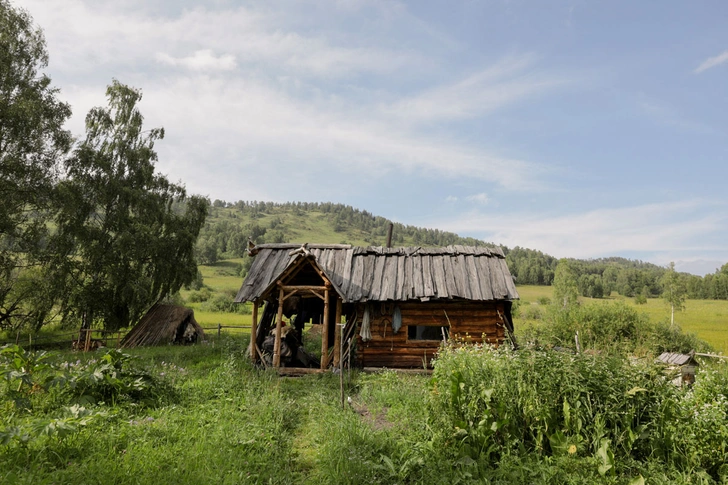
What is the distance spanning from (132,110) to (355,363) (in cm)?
2088

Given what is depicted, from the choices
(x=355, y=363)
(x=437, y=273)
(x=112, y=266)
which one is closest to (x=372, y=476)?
(x=355, y=363)

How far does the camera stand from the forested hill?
94312 mm

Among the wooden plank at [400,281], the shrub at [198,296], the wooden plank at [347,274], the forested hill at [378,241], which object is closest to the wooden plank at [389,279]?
the wooden plank at [400,281]

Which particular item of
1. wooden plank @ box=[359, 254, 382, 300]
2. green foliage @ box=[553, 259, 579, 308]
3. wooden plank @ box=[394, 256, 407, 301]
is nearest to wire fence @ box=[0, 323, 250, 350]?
wooden plank @ box=[359, 254, 382, 300]

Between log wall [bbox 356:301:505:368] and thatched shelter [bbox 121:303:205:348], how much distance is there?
11.5m

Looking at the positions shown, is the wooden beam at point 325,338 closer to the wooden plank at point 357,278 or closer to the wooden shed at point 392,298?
the wooden shed at point 392,298

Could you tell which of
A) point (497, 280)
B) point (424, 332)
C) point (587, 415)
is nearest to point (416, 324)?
point (424, 332)

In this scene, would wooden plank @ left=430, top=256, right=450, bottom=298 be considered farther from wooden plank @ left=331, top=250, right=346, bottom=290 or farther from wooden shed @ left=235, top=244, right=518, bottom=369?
wooden plank @ left=331, top=250, right=346, bottom=290

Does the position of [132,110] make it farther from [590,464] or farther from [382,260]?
[590,464]

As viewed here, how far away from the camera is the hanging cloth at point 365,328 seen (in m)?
14.9

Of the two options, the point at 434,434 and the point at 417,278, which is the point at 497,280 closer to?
the point at 417,278

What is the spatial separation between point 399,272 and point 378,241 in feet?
466

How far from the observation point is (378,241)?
6216 inches

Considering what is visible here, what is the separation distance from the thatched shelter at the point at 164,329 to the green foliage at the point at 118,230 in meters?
1.50
